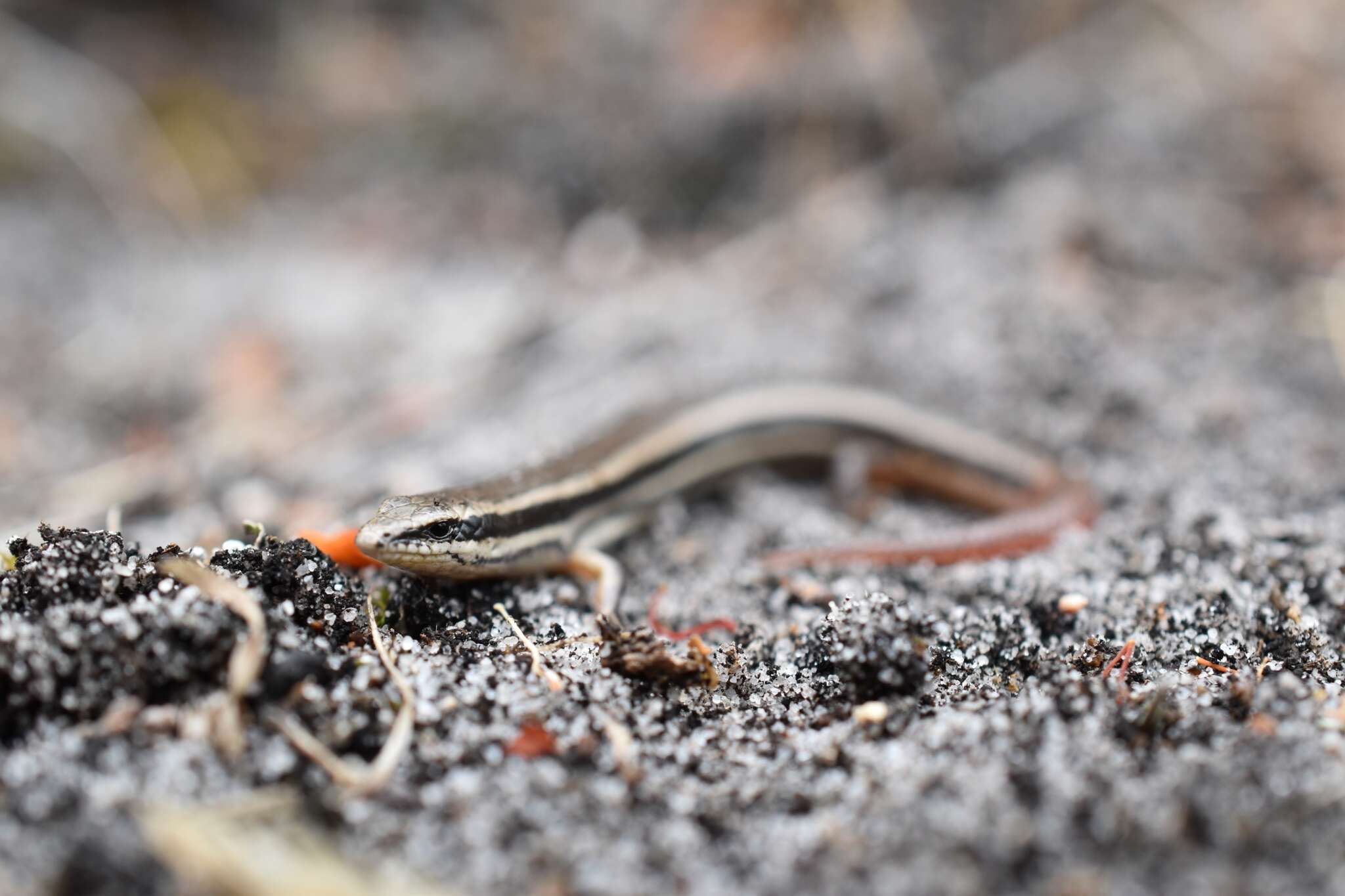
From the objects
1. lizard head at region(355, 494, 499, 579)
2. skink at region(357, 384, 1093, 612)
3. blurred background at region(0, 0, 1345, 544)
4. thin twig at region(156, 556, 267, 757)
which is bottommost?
thin twig at region(156, 556, 267, 757)

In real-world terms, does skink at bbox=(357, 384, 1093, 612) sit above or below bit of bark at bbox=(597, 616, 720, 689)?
above

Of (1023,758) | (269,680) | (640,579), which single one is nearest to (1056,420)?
(640,579)

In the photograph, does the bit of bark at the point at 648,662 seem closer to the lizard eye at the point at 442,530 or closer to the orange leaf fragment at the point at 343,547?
the lizard eye at the point at 442,530

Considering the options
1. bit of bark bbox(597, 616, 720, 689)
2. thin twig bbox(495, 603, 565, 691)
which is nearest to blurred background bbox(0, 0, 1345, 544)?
thin twig bbox(495, 603, 565, 691)

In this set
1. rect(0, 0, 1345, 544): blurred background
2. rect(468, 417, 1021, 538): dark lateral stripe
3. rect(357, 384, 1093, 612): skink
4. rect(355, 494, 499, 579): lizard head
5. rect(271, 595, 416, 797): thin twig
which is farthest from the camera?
rect(0, 0, 1345, 544): blurred background

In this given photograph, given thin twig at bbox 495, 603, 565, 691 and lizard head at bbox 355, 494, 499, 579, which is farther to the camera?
lizard head at bbox 355, 494, 499, 579

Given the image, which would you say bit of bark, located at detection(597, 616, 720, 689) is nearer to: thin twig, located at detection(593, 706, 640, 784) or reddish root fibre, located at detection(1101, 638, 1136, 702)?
thin twig, located at detection(593, 706, 640, 784)

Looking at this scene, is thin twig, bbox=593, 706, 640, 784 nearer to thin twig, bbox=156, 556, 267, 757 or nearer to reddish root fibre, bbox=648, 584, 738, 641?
reddish root fibre, bbox=648, 584, 738, 641

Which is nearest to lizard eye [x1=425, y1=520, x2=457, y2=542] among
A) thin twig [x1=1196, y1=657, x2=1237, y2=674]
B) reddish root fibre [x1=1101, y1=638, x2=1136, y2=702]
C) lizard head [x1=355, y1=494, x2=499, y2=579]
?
lizard head [x1=355, y1=494, x2=499, y2=579]

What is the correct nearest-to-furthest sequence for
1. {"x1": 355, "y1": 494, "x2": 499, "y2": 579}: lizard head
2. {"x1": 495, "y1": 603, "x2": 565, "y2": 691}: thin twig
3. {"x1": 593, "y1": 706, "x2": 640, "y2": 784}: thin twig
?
1. {"x1": 593, "y1": 706, "x2": 640, "y2": 784}: thin twig
2. {"x1": 495, "y1": 603, "x2": 565, "y2": 691}: thin twig
3. {"x1": 355, "y1": 494, "x2": 499, "y2": 579}: lizard head

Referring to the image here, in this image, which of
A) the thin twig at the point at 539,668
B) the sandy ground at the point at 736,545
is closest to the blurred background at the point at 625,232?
the sandy ground at the point at 736,545
